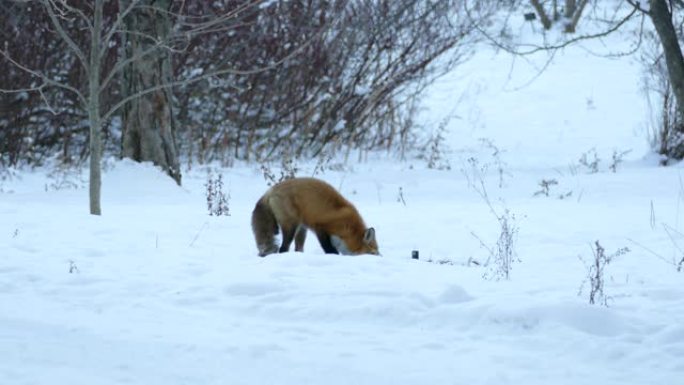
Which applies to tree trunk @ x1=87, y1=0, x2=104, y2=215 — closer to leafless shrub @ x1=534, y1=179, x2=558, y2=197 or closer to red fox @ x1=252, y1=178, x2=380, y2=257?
red fox @ x1=252, y1=178, x2=380, y2=257

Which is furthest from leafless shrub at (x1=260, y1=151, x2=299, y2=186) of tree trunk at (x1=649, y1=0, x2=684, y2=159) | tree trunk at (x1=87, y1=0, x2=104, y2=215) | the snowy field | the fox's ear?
tree trunk at (x1=649, y1=0, x2=684, y2=159)

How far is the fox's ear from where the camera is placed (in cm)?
834

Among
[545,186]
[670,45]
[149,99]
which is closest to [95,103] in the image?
[149,99]

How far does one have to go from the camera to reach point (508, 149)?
21156mm

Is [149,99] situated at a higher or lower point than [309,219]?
higher

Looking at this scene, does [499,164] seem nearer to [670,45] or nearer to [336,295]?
[670,45]

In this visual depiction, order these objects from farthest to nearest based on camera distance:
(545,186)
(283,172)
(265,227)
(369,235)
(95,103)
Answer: (283,172), (545,186), (95,103), (265,227), (369,235)

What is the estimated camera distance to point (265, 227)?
8461 millimetres

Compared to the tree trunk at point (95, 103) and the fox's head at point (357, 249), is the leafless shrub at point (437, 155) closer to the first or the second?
the tree trunk at point (95, 103)

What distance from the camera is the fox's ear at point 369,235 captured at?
8336mm

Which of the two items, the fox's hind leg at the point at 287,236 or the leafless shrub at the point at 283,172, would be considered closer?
the fox's hind leg at the point at 287,236

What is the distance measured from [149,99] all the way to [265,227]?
5572 millimetres

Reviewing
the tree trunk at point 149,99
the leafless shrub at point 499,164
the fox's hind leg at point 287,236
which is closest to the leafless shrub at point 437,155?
the leafless shrub at point 499,164

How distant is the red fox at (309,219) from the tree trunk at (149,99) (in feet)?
17.6
